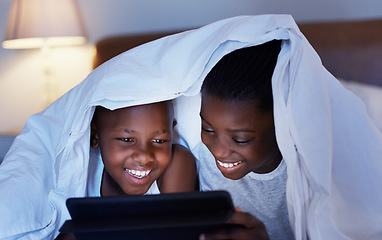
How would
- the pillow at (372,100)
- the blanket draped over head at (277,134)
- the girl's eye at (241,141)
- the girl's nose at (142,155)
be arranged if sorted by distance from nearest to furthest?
the blanket draped over head at (277,134)
the girl's eye at (241,141)
the girl's nose at (142,155)
the pillow at (372,100)

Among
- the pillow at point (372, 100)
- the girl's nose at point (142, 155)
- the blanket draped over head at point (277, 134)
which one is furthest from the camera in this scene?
the pillow at point (372, 100)

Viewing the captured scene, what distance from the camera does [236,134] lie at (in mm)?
856

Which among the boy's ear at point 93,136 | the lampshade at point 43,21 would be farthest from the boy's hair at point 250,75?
the lampshade at point 43,21

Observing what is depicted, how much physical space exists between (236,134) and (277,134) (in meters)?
0.10

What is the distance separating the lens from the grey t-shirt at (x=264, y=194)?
0.99m

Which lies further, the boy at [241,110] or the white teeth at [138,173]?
the white teeth at [138,173]

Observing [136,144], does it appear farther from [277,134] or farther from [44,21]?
[44,21]

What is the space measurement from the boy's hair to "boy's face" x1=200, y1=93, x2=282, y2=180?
15 millimetres

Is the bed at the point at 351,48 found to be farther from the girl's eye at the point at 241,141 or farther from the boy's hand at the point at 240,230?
the boy's hand at the point at 240,230

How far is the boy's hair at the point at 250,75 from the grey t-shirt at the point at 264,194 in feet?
0.72

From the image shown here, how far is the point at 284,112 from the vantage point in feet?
2.51

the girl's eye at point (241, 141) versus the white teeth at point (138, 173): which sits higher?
the girl's eye at point (241, 141)

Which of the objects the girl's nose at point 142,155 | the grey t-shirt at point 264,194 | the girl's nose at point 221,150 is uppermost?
the girl's nose at point 221,150

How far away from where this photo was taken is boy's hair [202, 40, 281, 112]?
84 cm
